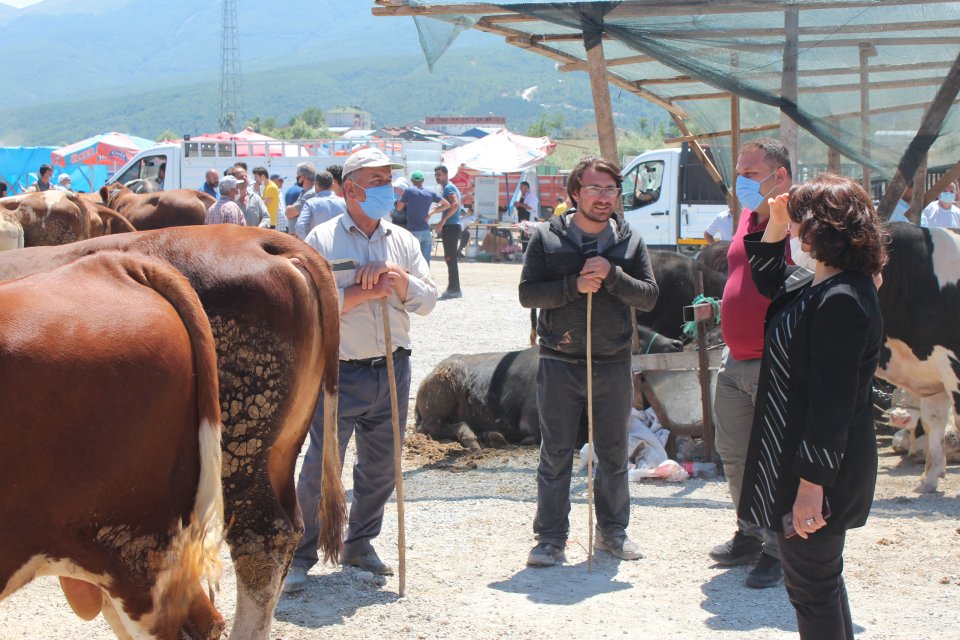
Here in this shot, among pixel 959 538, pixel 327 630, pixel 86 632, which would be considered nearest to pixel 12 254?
pixel 86 632

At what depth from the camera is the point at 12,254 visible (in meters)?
4.27

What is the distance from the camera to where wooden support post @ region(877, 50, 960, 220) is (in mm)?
7031

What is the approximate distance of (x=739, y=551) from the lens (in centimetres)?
557

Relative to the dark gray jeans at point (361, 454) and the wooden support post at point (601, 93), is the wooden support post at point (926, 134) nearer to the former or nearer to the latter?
the wooden support post at point (601, 93)

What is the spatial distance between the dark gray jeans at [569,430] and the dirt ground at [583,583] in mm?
297

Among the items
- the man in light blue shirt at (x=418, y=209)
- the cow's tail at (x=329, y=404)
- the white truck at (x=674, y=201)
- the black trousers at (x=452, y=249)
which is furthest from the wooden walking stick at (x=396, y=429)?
the white truck at (x=674, y=201)

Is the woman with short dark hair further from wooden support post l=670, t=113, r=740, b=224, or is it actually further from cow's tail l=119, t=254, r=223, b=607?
wooden support post l=670, t=113, r=740, b=224

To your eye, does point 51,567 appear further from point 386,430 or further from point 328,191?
point 328,191

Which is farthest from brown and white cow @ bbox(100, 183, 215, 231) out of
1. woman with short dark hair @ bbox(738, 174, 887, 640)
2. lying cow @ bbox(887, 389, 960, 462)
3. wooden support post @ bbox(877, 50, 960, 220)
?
woman with short dark hair @ bbox(738, 174, 887, 640)

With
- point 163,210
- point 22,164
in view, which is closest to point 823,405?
point 163,210

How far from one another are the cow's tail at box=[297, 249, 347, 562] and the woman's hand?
1.92 m

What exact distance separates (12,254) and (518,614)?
286 centimetres

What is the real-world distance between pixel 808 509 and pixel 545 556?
7.98 ft

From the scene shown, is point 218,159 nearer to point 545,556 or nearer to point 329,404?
point 545,556
